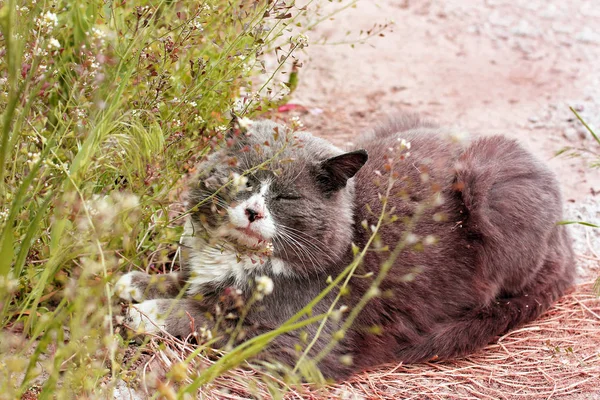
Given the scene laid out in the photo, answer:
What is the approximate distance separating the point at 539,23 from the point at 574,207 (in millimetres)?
3145

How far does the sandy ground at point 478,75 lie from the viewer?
5.24 m

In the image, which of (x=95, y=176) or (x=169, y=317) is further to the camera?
(x=169, y=317)

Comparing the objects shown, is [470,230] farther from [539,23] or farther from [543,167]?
[539,23]

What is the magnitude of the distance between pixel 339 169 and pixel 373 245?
0.45 m

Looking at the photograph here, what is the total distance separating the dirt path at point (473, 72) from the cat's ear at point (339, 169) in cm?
205

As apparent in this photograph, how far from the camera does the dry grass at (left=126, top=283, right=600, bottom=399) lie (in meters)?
2.85

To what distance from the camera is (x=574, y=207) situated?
450 cm

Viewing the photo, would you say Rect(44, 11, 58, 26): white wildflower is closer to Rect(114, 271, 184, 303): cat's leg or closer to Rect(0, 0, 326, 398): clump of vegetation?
Rect(0, 0, 326, 398): clump of vegetation

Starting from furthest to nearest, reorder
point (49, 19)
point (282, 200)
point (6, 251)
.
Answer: point (282, 200) → point (49, 19) → point (6, 251)

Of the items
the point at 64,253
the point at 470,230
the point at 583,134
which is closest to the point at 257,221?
the point at 64,253

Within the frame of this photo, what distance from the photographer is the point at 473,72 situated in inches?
247

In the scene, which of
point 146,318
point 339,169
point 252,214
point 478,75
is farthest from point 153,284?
point 478,75

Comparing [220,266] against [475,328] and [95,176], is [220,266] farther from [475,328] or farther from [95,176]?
[475,328]

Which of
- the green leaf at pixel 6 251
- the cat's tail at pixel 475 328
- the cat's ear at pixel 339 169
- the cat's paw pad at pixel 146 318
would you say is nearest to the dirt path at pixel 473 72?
the cat's tail at pixel 475 328
